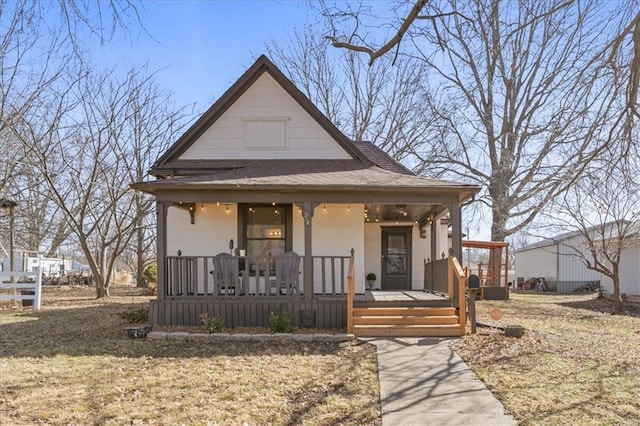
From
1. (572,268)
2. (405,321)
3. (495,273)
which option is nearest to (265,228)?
(405,321)

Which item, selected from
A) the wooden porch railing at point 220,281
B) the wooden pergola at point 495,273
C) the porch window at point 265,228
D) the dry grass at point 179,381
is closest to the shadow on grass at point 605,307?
the wooden pergola at point 495,273

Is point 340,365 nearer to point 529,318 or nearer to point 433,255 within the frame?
point 433,255

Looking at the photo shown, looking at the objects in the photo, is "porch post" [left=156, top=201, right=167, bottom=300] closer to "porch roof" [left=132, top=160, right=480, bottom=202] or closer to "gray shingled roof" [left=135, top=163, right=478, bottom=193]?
"porch roof" [left=132, top=160, right=480, bottom=202]

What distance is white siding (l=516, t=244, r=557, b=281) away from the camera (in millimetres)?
29094

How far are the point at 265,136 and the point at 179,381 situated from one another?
289 inches

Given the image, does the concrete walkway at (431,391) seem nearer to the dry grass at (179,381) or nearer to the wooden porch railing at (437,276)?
the dry grass at (179,381)

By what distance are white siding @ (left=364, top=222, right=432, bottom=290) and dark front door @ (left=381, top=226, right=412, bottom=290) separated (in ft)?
0.44

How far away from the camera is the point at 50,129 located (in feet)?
54.1

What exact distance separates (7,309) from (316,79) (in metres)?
18.8

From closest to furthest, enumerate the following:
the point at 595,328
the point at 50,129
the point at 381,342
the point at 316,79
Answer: the point at 381,342 < the point at 595,328 < the point at 50,129 < the point at 316,79

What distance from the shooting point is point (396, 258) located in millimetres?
13922

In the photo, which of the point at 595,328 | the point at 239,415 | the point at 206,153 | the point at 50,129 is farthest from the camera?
the point at 50,129

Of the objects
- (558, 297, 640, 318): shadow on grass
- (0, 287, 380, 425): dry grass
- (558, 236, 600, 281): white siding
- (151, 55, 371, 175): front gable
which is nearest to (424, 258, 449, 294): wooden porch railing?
(151, 55, 371, 175): front gable

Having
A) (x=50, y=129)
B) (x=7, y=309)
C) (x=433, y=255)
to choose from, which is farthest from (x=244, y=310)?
(x=50, y=129)
